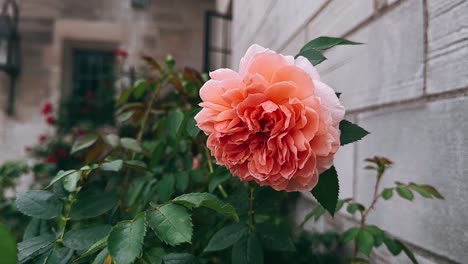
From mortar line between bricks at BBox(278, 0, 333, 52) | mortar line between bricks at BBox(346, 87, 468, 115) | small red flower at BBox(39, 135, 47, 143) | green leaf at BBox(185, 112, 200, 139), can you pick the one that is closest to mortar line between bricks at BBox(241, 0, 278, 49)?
mortar line between bricks at BBox(278, 0, 333, 52)

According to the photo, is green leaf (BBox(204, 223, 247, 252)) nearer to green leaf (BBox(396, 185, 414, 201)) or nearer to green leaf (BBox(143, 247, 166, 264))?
green leaf (BBox(143, 247, 166, 264))

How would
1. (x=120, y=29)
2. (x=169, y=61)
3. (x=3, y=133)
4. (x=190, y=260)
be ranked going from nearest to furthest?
(x=190, y=260) → (x=169, y=61) → (x=3, y=133) → (x=120, y=29)

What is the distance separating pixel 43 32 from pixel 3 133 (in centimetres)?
147

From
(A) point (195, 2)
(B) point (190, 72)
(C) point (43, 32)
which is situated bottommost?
(B) point (190, 72)

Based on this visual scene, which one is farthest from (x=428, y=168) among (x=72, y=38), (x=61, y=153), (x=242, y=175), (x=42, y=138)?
(x=72, y=38)

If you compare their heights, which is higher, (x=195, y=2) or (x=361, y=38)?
(x=195, y=2)

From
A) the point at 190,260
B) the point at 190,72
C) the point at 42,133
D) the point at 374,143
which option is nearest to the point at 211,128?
the point at 190,260

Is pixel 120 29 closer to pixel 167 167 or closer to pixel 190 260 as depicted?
pixel 167 167

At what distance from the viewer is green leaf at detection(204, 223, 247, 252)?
712mm

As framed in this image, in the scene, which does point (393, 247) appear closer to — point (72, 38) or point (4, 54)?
point (4, 54)

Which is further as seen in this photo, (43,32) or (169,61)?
(43,32)

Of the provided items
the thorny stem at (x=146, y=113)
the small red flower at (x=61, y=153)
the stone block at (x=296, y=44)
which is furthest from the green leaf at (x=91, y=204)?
the small red flower at (x=61, y=153)

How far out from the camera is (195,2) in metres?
5.69

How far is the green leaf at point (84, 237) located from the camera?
623 mm
